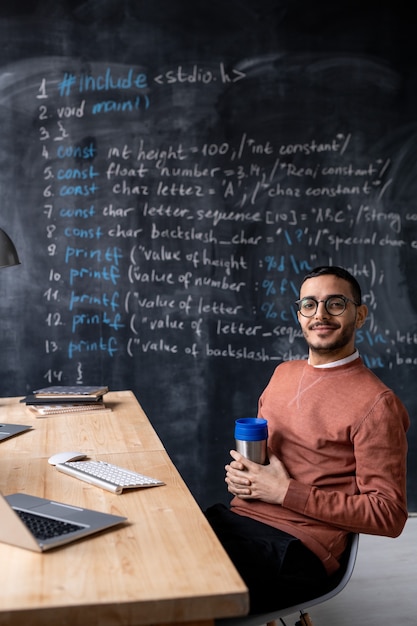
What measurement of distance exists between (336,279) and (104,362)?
186cm

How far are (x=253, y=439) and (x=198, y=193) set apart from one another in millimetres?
2045

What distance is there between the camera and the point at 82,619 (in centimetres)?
103

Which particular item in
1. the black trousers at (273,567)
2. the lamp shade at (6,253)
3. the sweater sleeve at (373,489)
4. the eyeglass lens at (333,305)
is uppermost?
the lamp shade at (6,253)

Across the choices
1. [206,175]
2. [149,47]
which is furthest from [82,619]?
[149,47]

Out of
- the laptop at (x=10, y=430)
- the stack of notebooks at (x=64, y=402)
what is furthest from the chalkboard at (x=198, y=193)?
the laptop at (x=10, y=430)

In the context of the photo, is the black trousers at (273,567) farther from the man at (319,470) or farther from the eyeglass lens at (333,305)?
the eyeglass lens at (333,305)

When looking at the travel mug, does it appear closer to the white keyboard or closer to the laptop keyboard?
the white keyboard

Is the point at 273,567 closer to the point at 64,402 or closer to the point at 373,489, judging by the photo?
the point at 373,489

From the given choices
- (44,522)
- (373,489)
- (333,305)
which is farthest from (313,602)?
(333,305)

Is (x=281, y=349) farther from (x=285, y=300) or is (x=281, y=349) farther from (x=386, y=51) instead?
(x=386, y=51)

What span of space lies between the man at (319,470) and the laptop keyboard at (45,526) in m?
0.46

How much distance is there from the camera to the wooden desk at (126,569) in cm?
104

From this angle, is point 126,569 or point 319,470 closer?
point 126,569

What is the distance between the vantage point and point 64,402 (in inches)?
101
